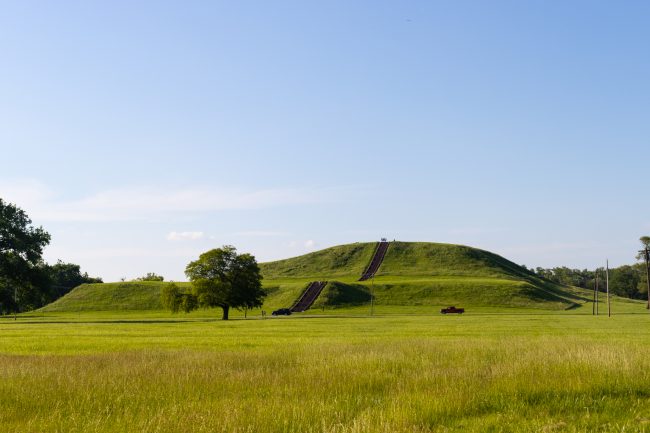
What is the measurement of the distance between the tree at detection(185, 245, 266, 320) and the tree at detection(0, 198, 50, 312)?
78.4ft

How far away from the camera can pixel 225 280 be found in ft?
318

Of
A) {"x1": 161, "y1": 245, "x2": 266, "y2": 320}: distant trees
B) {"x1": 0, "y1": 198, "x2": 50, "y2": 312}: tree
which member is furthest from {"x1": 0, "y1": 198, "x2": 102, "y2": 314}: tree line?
{"x1": 161, "y1": 245, "x2": 266, "y2": 320}: distant trees

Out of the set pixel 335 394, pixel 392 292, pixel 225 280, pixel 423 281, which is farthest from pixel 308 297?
pixel 335 394

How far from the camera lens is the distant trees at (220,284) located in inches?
3743

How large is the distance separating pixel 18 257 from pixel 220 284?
1130 inches

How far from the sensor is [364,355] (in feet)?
73.8

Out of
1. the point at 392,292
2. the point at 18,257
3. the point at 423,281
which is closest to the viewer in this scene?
the point at 18,257

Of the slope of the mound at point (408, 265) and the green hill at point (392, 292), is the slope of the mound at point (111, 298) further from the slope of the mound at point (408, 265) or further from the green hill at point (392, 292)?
the slope of the mound at point (408, 265)

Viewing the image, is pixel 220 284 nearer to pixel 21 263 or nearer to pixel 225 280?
pixel 225 280

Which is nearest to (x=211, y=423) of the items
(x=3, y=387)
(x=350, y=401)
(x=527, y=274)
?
(x=350, y=401)

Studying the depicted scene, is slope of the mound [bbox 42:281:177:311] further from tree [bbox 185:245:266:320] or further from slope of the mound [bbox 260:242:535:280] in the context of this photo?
slope of the mound [bbox 260:242:535:280]

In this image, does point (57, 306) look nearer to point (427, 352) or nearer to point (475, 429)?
point (427, 352)

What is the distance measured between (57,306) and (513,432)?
137 metres

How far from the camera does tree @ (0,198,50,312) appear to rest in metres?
76.2
